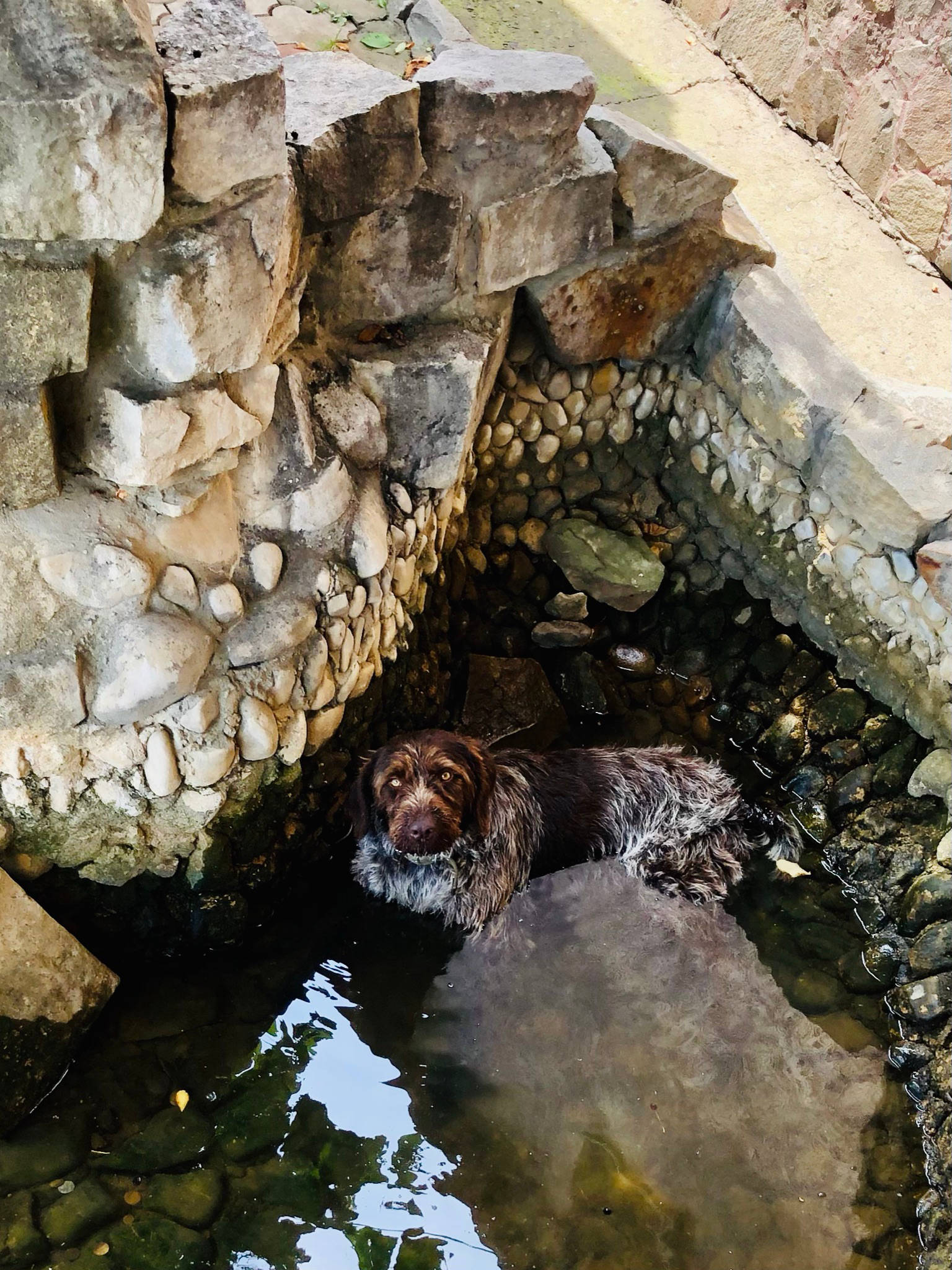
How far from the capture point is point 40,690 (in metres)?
3.55

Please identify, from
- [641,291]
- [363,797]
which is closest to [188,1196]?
[363,797]

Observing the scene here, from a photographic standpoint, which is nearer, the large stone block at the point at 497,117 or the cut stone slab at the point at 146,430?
the cut stone slab at the point at 146,430

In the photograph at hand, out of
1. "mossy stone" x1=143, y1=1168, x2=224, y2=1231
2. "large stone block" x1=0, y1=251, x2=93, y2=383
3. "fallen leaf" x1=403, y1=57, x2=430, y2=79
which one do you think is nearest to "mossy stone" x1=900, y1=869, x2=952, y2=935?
"mossy stone" x1=143, y1=1168, x2=224, y2=1231

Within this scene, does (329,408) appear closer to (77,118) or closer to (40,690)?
(40,690)

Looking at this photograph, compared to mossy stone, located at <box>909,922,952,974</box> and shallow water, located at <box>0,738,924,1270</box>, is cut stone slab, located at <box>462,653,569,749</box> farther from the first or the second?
mossy stone, located at <box>909,922,952,974</box>

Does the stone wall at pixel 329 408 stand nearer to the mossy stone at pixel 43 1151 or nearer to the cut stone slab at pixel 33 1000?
the cut stone slab at pixel 33 1000

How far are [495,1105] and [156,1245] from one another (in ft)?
3.93

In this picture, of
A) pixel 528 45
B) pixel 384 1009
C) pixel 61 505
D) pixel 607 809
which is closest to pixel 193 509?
pixel 61 505

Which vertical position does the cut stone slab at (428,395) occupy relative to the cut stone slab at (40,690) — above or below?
above

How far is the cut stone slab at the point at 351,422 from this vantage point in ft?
13.8

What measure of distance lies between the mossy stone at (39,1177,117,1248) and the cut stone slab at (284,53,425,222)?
316cm

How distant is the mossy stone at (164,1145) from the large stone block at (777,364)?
11.8 ft

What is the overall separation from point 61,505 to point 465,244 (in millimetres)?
1971

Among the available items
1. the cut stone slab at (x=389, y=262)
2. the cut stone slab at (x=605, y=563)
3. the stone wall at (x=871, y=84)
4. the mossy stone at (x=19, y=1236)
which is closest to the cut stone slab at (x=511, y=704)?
the cut stone slab at (x=605, y=563)
